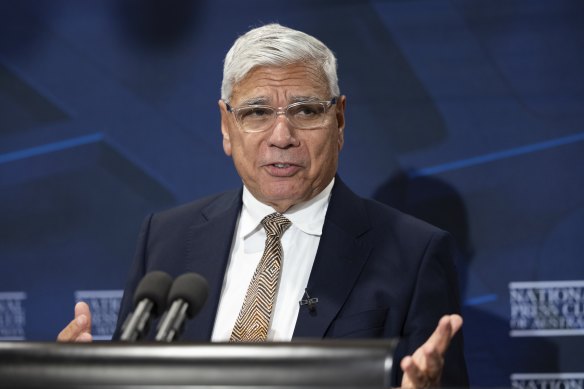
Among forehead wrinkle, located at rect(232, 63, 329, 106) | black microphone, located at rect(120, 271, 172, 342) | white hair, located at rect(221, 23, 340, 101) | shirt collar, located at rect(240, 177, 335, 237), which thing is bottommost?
black microphone, located at rect(120, 271, 172, 342)

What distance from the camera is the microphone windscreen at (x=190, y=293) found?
5.57 feet

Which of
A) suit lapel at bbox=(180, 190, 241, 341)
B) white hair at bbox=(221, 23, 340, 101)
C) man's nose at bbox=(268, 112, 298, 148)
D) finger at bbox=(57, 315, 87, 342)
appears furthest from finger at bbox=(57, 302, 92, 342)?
Answer: white hair at bbox=(221, 23, 340, 101)

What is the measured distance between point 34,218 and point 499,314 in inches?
64.2

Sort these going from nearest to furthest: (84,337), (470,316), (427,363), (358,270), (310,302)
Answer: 1. (427,363)
2. (84,337)
3. (310,302)
4. (358,270)
5. (470,316)

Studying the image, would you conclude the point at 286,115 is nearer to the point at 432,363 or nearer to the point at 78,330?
the point at 78,330

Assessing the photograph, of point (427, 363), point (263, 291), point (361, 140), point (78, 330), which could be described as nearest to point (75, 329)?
point (78, 330)

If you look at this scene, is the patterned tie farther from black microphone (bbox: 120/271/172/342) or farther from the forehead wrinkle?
black microphone (bbox: 120/271/172/342)

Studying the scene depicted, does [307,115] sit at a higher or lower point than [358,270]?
higher

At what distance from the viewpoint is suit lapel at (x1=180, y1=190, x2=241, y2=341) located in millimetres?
2645

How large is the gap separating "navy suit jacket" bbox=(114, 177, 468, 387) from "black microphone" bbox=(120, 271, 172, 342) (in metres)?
0.87

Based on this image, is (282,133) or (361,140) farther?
(361,140)

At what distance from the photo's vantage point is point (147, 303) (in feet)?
5.54

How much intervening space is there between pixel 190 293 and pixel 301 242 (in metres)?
1.07

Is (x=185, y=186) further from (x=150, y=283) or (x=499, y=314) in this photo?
(x=150, y=283)
